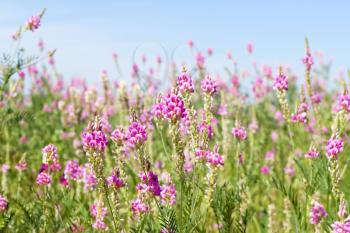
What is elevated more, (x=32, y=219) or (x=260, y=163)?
(x=32, y=219)

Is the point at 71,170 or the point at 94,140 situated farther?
the point at 71,170

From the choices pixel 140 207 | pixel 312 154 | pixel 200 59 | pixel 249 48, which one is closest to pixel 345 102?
pixel 312 154

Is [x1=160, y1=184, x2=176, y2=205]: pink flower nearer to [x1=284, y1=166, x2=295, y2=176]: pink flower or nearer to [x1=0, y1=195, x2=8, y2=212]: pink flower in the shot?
[x1=0, y1=195, x2=8, y2=212]: pink flower

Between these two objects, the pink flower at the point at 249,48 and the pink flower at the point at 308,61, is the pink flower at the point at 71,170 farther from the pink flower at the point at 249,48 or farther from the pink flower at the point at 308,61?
the pink flower at the point at 249,48

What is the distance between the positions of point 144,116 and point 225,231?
1.96 meters

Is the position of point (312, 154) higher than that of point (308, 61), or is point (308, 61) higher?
Answer: point (308, 61)

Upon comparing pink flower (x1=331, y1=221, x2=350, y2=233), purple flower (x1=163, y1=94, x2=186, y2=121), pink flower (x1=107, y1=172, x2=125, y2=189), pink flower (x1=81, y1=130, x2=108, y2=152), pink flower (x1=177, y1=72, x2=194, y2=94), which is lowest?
pink flower (x1=331, y1=221, x2=350, y2=233)

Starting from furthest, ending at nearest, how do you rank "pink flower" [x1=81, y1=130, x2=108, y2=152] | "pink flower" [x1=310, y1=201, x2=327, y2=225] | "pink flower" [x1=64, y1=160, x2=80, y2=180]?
"pink flower" [x1=64, y1=160, x2=80, y2=180], "pink flower" [x1=310, y1=201, x2=327, y2=225], "pink flower" [x1=81, y1=130, x2=108, y2=152]

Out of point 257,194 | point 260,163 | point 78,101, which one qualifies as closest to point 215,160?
point 257,194

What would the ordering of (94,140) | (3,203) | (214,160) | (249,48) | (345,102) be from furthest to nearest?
(249,48) → (345,102) → (3,203) → (214,160) → (94,140)

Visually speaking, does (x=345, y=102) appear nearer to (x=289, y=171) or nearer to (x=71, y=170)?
(x=71, y=170)

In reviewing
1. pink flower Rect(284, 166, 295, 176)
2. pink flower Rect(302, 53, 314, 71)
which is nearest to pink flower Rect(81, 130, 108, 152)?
pink flower Rect(302, 53, 314, 71)

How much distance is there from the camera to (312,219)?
11.7 ft

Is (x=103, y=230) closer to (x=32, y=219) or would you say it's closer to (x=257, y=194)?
(x=32, y=219)
